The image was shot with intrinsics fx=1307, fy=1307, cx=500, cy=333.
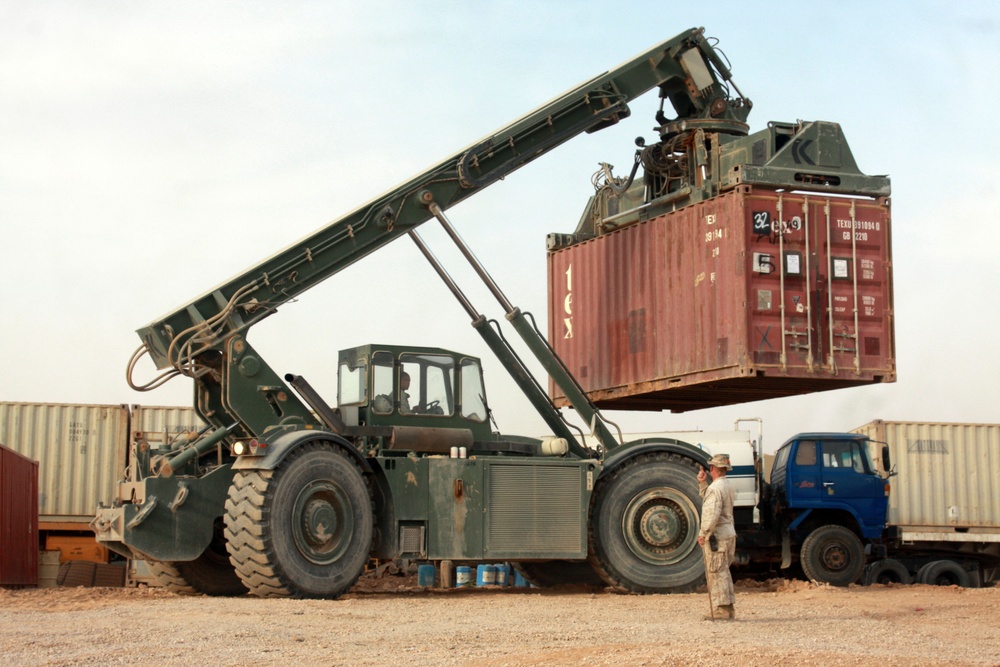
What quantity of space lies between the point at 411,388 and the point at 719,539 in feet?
15.5

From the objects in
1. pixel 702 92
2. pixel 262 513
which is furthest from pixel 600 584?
pixel 702 92

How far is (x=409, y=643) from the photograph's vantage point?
9.61 metres

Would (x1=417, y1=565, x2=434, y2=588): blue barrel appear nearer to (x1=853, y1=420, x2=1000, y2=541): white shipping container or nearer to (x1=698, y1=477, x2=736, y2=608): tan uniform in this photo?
(x1=698, y1=477, x2=736, y2=608): tan uniform

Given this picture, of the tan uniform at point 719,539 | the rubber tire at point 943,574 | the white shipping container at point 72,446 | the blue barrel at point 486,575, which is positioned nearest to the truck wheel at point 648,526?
the tan uniform at point 719,539

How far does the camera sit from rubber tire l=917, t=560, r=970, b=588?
22.2 metres

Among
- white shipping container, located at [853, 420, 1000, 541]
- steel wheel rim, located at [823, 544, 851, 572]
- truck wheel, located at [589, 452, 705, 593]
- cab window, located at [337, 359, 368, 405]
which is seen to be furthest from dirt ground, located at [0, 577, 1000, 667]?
white shipping container, located at [853, 420, 1000, 541]

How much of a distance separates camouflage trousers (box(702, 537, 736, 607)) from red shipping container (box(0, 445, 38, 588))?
10.4 metres

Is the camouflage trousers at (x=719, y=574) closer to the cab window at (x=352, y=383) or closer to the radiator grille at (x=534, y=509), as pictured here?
the radiator grille at (x=534, y=509)

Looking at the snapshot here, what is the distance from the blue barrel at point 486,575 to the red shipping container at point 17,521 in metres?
6.46

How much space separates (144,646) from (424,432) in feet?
19.9

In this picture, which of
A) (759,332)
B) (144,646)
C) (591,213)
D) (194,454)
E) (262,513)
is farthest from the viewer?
(591,213)

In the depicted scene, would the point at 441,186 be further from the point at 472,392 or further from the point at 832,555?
the point at 832,555

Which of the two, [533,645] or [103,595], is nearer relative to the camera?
[533,645]

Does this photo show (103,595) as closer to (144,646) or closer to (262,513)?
(262,513)
